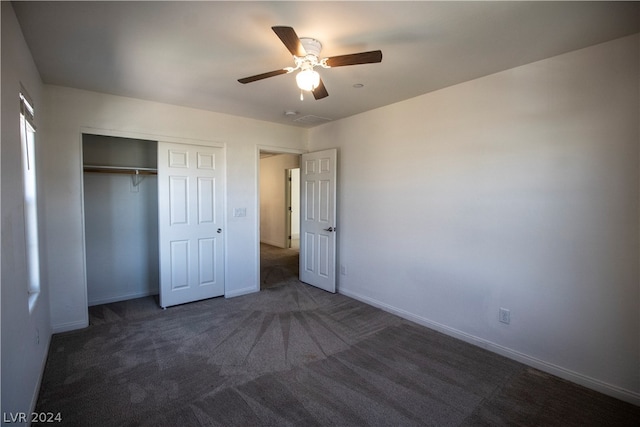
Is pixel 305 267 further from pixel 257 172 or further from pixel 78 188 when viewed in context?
pixel 78 188

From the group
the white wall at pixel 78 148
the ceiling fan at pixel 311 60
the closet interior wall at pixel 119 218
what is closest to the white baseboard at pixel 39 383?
the white wall at pixel 78 148

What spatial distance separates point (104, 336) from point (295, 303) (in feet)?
6.80

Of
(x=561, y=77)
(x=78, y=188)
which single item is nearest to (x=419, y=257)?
(x=561, y=77)

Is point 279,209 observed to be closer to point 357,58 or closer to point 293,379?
point 293,379

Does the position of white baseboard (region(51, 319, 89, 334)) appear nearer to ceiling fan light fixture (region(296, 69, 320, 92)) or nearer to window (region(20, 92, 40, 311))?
window (region(20, 92, 40, 311))

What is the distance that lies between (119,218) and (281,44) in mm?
3244

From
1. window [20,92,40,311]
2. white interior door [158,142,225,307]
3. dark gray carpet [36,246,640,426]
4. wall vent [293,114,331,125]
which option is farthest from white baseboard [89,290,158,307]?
wall vent [293,114,331,125]

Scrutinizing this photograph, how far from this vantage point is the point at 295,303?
4.10 meters

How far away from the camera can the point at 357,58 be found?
194 cm

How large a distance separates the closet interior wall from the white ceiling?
1.08m

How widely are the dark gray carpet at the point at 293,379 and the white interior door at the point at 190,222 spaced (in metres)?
0.57

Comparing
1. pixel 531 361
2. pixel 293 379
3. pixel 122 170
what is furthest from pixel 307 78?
pixel 122 170

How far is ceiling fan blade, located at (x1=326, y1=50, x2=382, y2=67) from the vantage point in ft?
6.17

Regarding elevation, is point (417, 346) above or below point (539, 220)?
below
